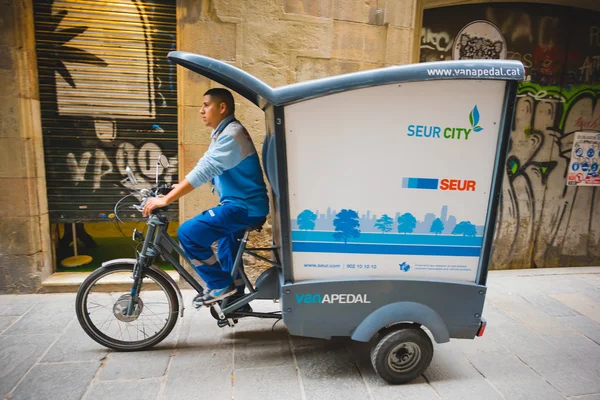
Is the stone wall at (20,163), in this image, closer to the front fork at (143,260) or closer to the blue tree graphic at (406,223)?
the front fork at (143,260)

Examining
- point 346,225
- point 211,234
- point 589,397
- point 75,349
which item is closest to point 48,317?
point 75,349

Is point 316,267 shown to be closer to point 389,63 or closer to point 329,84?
point 329,84

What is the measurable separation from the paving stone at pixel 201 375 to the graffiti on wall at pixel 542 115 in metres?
4.38

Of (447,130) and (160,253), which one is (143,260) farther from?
(447,130)

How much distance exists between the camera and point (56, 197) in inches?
162

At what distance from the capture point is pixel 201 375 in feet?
8.80

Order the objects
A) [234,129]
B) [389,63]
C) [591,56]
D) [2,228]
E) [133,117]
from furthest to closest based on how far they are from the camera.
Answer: [591,56] < [389,63] < [133,117] < [2,228] < [234,129]

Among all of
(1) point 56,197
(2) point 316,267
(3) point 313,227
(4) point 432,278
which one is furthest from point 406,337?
(1) point 56,197

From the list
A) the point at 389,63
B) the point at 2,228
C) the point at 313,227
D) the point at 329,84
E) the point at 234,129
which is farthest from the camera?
the point at 389,63

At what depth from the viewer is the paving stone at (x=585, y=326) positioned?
3.52m

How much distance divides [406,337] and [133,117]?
3658 mm

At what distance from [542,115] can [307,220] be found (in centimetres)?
459

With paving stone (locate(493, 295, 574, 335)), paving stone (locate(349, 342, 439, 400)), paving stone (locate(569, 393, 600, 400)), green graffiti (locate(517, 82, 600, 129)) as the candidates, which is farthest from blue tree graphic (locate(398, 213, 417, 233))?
green graffiti (locate(517, 82, 600, 129))

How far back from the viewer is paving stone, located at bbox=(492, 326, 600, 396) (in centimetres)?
275
